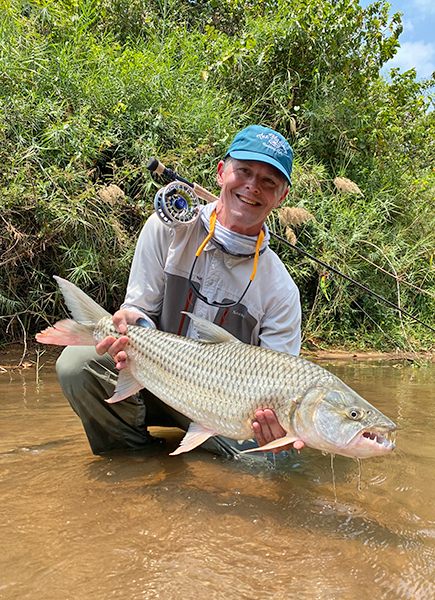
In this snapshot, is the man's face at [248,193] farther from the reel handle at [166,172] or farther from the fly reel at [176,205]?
the reel handle at [166,172]

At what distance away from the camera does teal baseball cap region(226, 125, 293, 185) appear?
260 cm

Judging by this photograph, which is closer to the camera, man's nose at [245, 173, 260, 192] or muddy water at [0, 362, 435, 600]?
muddy water at [0, 362, 435, 600]

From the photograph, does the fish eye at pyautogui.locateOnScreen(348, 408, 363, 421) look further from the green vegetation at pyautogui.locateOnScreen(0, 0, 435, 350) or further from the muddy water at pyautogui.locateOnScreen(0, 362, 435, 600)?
the green vegetation at pyautogui.locateOnScreen(0, 0, 435, 350)

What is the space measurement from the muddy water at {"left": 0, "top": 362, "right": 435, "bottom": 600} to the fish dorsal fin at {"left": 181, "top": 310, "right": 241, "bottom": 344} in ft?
2.22

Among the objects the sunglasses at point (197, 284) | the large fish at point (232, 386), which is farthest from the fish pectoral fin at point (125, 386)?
the sunglasses at point (197, 284)

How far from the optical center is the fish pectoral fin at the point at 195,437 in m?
2.15

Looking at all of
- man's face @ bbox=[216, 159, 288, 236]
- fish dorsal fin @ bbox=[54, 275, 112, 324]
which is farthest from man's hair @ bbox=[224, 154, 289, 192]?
fish dorsal fin @ bbox=[54, 275, 112, 324]

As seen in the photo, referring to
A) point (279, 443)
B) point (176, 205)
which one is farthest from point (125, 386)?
point (176, 205)

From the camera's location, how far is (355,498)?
7.57 ft

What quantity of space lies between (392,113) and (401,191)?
1207mm

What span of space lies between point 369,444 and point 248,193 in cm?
139

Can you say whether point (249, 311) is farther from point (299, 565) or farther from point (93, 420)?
point (299, 565)

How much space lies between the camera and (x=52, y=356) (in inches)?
185

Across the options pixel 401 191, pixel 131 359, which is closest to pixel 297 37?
pixel 401 191
